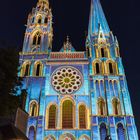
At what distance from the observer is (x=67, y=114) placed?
22.5m

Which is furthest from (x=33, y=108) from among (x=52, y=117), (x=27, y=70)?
(x=27, y=70)

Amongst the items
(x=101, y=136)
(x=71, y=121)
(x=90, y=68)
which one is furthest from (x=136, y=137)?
(x=90, y=68)

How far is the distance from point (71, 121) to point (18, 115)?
10.4 meters

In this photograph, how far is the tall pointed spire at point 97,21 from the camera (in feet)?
101

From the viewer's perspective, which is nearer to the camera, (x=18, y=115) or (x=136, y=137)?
(x=18, y=115)

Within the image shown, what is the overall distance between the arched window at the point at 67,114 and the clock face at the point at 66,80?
52.2 inches

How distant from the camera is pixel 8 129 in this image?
410 inches

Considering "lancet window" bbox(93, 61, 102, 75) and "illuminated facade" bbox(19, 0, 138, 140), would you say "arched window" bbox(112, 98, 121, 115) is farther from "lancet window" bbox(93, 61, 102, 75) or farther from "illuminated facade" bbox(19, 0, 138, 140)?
"lancet window" bbox(93, 61, 102, 75)

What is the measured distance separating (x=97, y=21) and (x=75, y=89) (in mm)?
12070

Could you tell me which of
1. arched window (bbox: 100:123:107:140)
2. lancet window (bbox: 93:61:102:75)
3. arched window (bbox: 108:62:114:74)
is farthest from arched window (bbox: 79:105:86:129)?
arched window (bbox: 108:62:114:74)

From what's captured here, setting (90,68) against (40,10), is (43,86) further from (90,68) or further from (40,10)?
(40,10)

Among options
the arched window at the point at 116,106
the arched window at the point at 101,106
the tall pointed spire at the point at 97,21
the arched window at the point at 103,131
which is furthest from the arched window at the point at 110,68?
the arched window at the point at 103,131

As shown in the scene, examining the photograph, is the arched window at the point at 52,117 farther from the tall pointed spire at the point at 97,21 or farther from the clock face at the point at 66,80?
the tall pointed spire at the point at 97,21

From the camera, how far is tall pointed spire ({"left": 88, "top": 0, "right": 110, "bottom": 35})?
30656 millimetres
